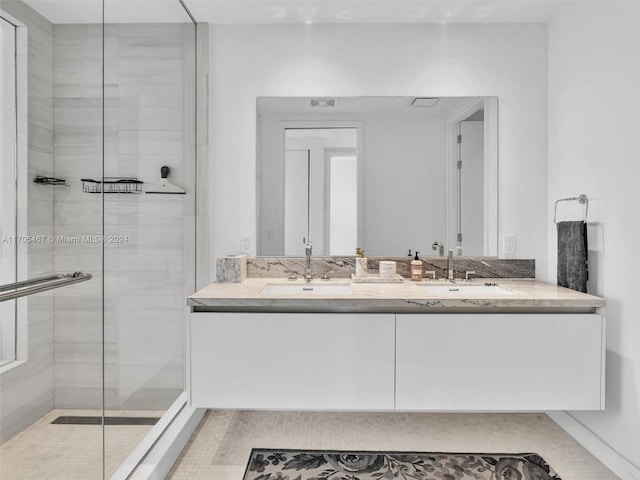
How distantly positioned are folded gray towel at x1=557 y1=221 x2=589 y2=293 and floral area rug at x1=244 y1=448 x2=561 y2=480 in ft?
2.78

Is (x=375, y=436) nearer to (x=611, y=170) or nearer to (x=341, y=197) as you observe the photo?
(x=341, y=197)

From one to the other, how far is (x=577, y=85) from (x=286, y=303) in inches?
71.0

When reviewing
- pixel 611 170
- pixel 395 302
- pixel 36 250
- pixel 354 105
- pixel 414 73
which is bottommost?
pixel 395 302

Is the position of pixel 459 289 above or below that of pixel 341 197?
below

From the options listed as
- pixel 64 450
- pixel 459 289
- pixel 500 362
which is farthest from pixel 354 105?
pixel 64 450

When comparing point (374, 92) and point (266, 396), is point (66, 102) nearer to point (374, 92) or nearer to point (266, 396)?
point (266, 396)

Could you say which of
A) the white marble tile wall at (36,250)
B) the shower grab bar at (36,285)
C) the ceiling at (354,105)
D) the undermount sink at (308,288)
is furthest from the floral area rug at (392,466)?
the ceiling at (354,105)

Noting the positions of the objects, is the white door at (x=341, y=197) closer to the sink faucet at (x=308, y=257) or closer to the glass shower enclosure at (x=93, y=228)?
the sink faucet at (x=308, y=257)

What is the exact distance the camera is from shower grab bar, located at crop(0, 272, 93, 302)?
1146mm

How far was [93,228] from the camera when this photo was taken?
1.57 m

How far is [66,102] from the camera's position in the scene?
4.62 ft

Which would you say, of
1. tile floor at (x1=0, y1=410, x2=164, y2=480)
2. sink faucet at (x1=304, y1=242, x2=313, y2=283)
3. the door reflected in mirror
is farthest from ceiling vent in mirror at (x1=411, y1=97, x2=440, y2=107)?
tile floor at (x1=0, y1=410, x2=164, y2=480)

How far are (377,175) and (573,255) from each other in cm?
109

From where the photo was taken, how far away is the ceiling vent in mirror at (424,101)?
99.2 inches
